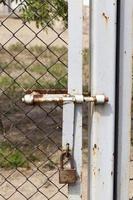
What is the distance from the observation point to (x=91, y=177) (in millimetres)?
1552

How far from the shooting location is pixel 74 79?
1.46 m

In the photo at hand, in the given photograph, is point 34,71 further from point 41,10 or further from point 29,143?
point 41,10

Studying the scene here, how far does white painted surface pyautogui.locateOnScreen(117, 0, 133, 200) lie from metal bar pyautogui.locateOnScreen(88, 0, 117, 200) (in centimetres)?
3

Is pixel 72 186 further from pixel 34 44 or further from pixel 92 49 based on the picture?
pixel 34 44

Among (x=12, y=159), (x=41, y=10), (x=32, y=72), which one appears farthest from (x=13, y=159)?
(x=32, y=72)

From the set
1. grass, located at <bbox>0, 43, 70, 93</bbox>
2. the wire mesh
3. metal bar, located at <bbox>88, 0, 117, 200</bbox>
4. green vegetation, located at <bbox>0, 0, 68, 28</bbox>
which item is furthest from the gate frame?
grass, located at <bbox>0, 43, 70, 93</bbox>

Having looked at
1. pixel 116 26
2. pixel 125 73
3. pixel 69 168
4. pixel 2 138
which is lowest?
pixel 2 138

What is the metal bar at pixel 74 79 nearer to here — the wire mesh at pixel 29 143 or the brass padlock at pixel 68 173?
the brass padlock at pixel 68 173

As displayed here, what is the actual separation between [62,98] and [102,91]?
11 cm

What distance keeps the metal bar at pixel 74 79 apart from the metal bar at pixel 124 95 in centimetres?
11

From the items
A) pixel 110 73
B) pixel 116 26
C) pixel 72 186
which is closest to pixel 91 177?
pixel 72 186

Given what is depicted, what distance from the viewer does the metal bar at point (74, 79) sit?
1425 mm

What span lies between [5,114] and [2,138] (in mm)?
640

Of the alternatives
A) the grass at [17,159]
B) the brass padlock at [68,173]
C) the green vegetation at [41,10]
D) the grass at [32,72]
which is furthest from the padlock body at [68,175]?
the grass at [32,72]
